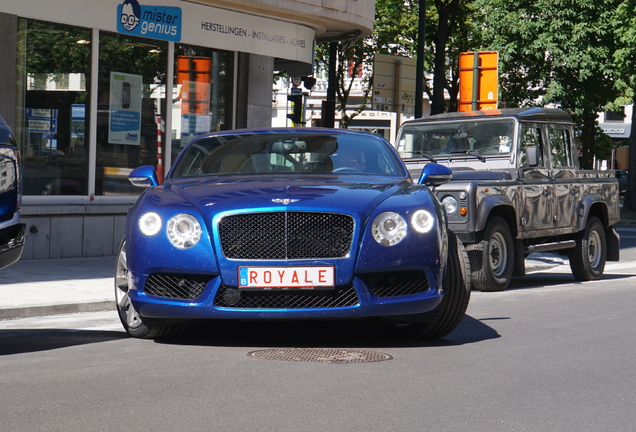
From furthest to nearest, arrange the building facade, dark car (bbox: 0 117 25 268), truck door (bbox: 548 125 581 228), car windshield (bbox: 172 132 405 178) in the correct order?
the building facade → truck door (bbox: 548 125 581 228) → car windshield (bbox: 172 132 405 178) → dark car (bbox: 0 117 25 268)

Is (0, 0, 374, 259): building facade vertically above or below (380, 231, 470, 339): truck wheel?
above

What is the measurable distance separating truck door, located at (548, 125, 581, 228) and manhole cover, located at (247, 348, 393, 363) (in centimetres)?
649

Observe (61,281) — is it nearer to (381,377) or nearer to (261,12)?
(381,377)

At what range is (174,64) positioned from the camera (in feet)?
50.5

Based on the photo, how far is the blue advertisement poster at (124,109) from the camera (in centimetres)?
1427

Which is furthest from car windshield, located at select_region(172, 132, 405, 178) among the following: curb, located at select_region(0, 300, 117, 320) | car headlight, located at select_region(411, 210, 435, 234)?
curb, located at select_region(0, 300, 117, 320)

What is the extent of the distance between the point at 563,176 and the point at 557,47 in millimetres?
19646

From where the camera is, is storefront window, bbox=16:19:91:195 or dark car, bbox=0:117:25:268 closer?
dark car, bbox=0:117:25:268

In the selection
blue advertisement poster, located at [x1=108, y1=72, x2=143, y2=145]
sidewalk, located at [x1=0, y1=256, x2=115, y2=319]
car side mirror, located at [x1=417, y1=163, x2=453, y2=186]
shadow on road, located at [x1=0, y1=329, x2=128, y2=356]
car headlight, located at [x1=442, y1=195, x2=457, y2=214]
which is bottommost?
sidewalk, located at [x1=0, y1=256, x2=115, y2=319]

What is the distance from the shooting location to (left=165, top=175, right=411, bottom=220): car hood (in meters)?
5.88

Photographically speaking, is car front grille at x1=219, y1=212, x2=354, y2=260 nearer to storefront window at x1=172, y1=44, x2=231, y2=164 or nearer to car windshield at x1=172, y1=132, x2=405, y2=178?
car windshield at x1=172, y1=132, x2=405, y2=178

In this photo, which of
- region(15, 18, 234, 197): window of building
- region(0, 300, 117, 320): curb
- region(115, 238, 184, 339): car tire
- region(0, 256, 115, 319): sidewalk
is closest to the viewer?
region(115, 238, 184, 339): car tire

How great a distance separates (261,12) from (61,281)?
23.4ft

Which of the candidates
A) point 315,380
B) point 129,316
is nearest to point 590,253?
point 129,316
